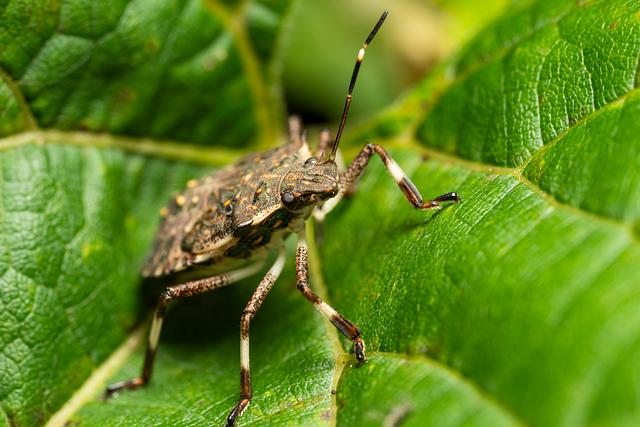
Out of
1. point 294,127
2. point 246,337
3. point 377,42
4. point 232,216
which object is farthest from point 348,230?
point 377,42

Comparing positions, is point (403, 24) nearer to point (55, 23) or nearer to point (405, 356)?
point (55, 23)

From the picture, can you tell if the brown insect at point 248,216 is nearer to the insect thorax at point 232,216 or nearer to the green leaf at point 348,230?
the insect thorax at point 232,216

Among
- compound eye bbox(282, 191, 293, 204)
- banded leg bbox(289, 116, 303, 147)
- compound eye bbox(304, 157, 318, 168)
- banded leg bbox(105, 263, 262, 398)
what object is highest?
banded leg bbox(289, 116, 303, 147)

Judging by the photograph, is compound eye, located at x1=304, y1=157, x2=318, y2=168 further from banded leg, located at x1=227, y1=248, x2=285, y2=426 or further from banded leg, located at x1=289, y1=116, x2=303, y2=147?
banded leg, located at x1=289, y1=116, x2=303, y2=147

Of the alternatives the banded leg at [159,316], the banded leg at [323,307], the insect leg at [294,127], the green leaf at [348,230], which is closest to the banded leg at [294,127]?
the insect leg at [294,127]

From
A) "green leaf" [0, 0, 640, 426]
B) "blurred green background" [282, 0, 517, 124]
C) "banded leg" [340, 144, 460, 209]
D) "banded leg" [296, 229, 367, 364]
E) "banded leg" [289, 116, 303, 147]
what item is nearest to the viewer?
"green leaf" [0, 0, 640, 426]

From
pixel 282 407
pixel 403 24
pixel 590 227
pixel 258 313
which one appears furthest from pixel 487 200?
pixel 403 24

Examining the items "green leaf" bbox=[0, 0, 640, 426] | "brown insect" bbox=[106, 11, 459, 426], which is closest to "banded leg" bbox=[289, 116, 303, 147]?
"green leaf" bbox=[0, 0, 640, 426]

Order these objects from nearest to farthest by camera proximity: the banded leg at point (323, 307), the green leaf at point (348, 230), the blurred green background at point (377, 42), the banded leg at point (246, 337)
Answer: the green leaf at point (348, 230), the banded leg at point (323, 307), the banded leg at point (246, 337), the blurred green background at point (377, 42)
